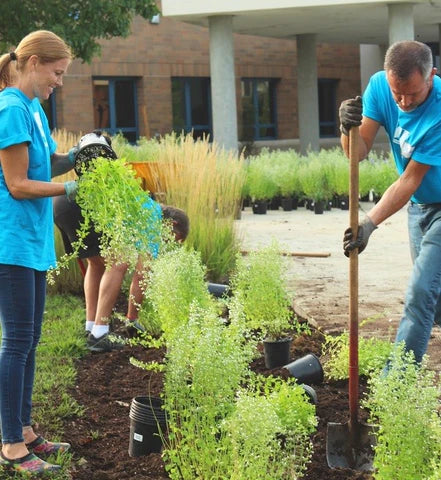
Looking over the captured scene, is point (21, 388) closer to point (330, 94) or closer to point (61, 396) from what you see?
point (61, 396)

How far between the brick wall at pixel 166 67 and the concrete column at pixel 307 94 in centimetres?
234

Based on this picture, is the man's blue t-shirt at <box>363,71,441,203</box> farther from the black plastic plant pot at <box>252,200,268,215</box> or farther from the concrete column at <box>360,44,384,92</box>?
the concrete column at <box>360,44,384,92</box>

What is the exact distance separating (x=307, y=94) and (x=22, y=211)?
2239 centimetres

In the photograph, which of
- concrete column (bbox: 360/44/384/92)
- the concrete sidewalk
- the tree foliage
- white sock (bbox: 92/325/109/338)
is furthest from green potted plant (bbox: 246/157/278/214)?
concrete column (bbox: 360/44/384/92)

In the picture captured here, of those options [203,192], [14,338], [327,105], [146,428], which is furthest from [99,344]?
[327,105]

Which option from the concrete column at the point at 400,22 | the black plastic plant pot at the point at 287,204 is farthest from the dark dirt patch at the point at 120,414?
the concrete column at the point at 400,22

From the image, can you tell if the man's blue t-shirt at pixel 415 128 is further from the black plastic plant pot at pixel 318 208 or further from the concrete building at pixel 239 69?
the concrete building at pixel 239 69

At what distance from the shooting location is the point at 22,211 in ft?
12.8

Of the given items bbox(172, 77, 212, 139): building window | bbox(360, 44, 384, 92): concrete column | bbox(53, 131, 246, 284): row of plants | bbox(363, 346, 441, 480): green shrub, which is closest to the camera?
bbox(363, 346, 441, 480): green shrub

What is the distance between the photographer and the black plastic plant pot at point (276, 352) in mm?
5637

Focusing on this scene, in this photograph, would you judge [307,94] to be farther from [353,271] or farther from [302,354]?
[353,271]

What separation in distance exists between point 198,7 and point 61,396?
16.1 meters

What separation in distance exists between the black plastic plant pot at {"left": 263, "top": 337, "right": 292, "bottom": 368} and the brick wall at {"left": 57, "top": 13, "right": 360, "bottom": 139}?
16.1 meters

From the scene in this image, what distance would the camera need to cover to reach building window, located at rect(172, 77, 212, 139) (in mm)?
26469
